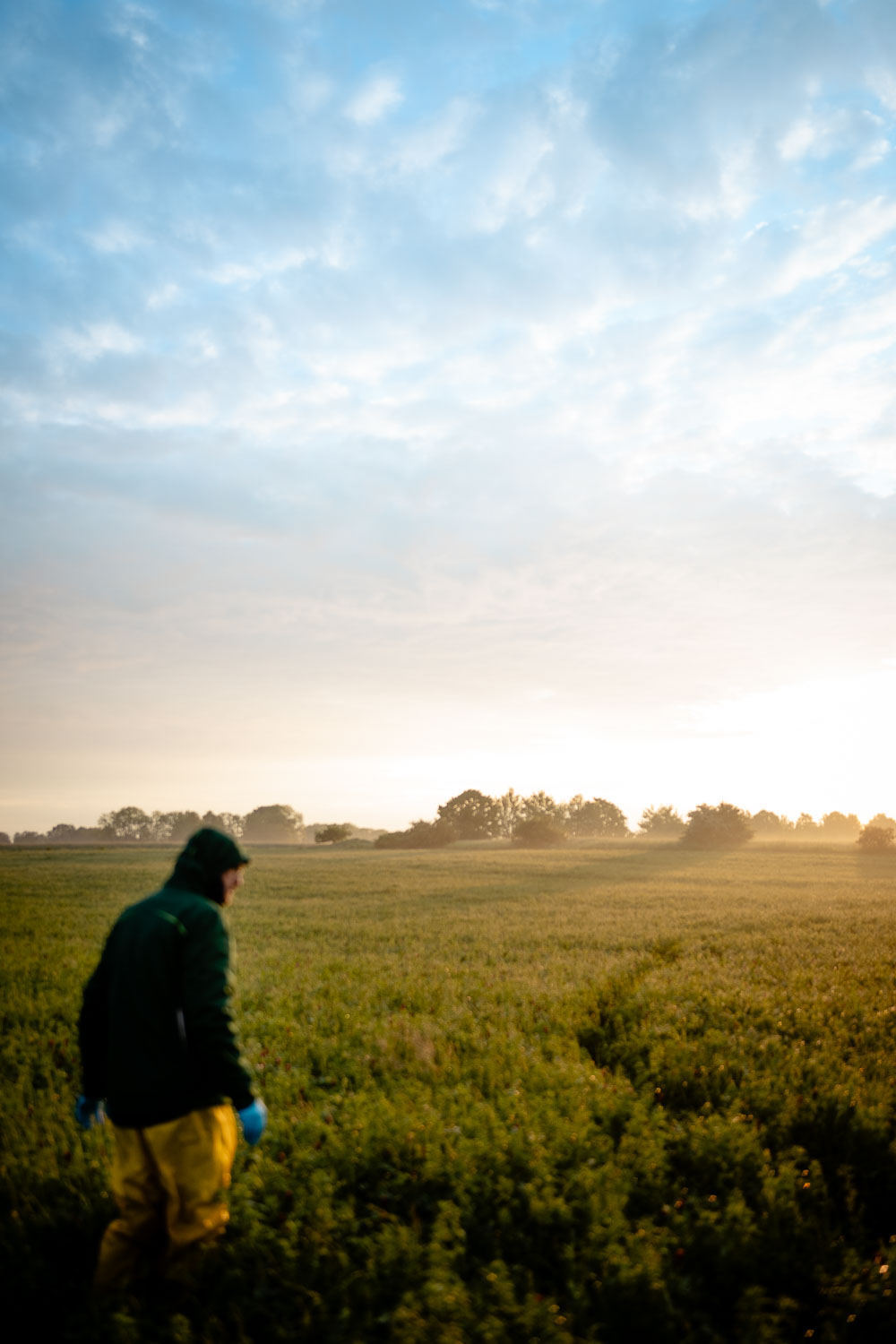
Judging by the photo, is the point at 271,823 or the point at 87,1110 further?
the point at 271,823

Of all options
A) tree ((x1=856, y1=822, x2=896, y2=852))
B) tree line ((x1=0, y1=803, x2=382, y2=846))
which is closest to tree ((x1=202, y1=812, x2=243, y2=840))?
tree line ((x1=0, y1=803, x2=382, y2=846))

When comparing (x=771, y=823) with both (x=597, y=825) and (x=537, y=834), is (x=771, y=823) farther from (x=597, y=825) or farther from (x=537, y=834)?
(x=537, y=834)

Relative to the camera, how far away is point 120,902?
23.1 m

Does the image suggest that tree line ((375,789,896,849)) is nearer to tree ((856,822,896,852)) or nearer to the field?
tree ((856,822,896,852))

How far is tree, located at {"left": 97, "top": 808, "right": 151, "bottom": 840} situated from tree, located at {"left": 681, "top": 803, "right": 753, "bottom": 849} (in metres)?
104

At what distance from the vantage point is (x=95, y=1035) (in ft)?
15.6


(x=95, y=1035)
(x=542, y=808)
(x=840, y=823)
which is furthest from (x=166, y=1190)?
(x=840, y=823)

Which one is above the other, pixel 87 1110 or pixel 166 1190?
pixel 87 1110

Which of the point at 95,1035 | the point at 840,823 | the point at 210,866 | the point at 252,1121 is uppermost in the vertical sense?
the point at 210,866

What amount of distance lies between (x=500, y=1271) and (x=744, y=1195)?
247 centimetres

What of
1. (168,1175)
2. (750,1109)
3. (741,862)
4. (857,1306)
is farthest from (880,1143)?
(741,862)

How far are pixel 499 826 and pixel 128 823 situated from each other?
7656 centimetres

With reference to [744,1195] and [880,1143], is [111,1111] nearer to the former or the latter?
[744,1195]

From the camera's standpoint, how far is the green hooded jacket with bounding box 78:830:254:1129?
→ 170 inches
